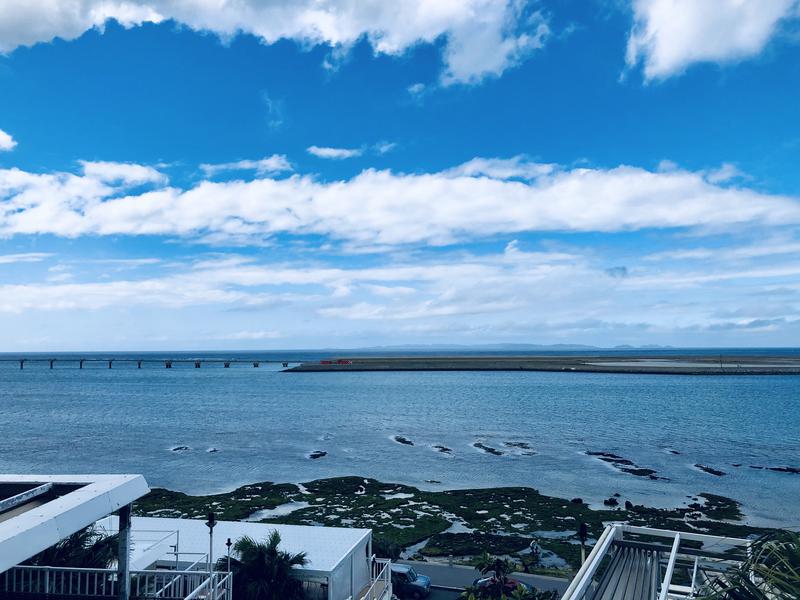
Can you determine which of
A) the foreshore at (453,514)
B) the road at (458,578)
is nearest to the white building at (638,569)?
the road at (458,578)

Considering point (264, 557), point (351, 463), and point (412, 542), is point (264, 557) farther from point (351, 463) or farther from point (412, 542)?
point (351, 463)

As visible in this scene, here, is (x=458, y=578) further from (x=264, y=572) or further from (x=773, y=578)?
(x=773, y=578)

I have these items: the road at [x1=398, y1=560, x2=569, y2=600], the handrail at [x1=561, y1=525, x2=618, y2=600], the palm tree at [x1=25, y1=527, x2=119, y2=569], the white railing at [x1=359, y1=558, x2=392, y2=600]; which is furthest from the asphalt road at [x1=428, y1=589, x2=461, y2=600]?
the palm tree at [x1=25, y1=527, x2=119, y2=569]

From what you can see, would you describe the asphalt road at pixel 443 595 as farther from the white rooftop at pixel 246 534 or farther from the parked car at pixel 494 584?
the white rooftop at pixel 246 534

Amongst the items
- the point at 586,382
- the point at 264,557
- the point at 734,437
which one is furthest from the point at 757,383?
the point at 264,557

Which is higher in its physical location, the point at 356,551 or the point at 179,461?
the point at 356,551

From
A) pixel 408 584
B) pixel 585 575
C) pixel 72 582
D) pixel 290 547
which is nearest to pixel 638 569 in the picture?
pixel 585 575

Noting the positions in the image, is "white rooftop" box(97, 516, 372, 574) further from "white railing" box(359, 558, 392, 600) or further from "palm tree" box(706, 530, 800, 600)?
"palm tree" box(706, 530, 800, 600)
